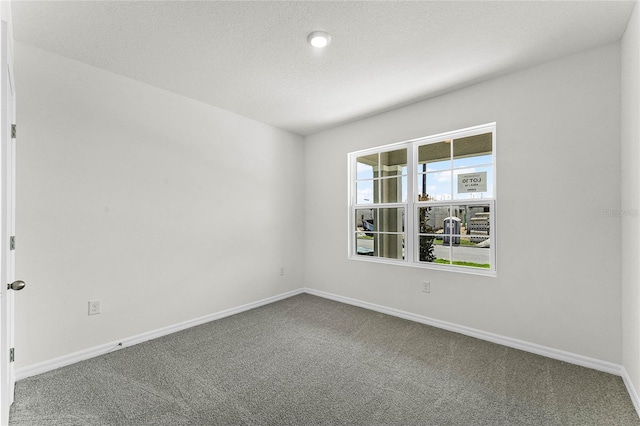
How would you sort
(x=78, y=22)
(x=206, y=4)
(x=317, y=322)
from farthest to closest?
(x=317, y=322) → (x=78, y=22) → (x=206, y=4)

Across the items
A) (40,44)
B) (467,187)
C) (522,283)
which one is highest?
(40,44)

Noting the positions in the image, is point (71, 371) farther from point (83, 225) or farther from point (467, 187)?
point (467, 187)

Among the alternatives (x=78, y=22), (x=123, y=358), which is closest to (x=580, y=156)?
(x=78, y=22)

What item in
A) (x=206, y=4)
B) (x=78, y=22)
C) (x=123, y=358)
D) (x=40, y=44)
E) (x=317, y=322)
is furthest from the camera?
(x=317, y=322)

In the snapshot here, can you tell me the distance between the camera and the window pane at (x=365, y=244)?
4159 mm

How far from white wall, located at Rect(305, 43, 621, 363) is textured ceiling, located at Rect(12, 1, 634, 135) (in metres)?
0.25

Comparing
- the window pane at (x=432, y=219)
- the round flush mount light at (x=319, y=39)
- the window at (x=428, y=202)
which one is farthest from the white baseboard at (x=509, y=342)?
the round flush mount light at (x=319, y=39)

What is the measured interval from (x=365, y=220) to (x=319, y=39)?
2569 mm

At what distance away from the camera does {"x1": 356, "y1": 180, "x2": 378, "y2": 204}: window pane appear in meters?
4.21

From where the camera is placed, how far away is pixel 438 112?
3.37 metres

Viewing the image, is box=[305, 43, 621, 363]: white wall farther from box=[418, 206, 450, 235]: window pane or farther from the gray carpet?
box=[418, 206, 450, 235]: window pane

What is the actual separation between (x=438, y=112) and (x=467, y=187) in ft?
3.01

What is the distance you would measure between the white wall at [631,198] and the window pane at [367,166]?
247 centimetres

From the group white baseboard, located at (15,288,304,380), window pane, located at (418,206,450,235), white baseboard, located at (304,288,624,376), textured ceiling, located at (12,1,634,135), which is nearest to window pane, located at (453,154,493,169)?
window pane, located at (418,206,450,235)
